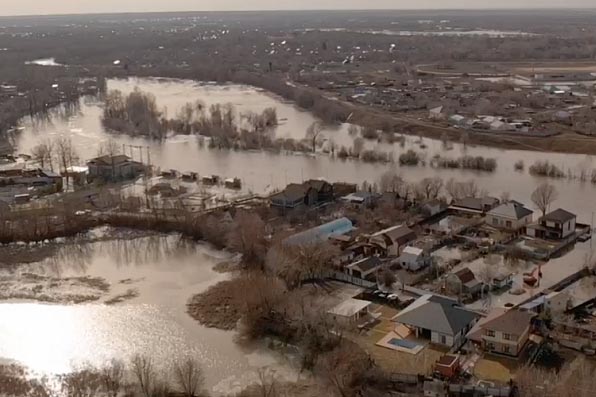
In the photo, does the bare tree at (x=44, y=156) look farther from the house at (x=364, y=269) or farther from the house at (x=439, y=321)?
the house at (x=439, y=321)

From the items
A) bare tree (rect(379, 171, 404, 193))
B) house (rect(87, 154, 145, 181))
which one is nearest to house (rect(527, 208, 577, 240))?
bare tree (rect(379, 171, 404, 193))

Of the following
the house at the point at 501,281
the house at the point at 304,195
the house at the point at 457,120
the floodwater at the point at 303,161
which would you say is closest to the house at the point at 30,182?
the floodwater at the point at 303,161

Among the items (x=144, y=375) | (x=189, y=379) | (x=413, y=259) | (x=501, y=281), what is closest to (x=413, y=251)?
(x=413, y=259)

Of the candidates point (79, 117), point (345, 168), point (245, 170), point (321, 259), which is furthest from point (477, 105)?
point (321, 259)

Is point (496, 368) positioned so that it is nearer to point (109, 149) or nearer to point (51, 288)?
point (51, 288)

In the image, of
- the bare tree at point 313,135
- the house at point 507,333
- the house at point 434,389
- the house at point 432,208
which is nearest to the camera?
the house at point 434,389

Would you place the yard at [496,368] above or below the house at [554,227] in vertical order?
below

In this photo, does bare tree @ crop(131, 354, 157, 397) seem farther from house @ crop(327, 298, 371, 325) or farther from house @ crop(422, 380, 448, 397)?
house @ crop(422, 380, 448, 397)
